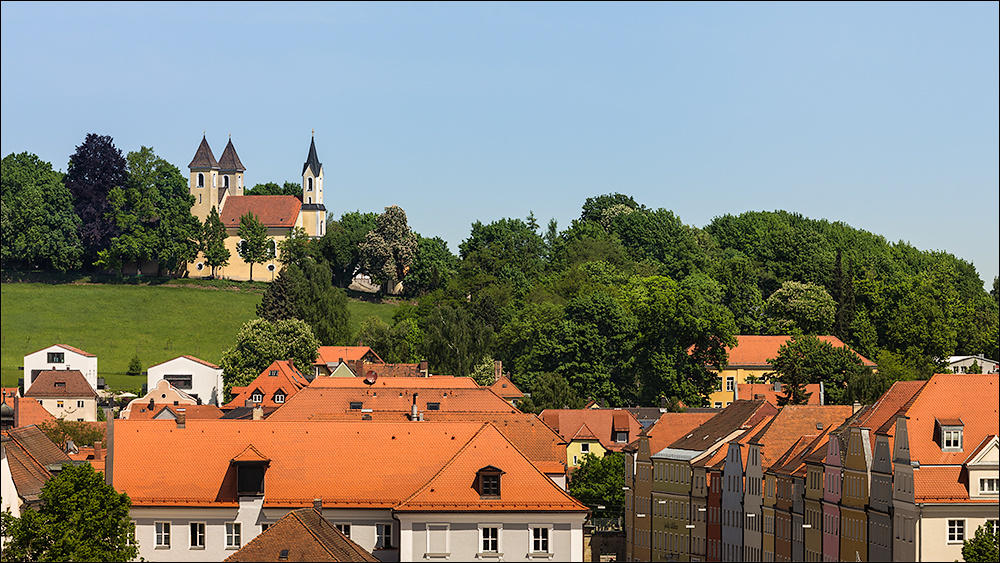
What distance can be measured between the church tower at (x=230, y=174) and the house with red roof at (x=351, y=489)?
468 feet

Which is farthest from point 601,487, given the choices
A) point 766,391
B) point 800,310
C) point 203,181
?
point 203,181

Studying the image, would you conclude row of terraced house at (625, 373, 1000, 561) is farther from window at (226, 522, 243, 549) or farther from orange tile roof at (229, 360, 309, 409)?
orange tile roof at (229, 360, 309, 409)

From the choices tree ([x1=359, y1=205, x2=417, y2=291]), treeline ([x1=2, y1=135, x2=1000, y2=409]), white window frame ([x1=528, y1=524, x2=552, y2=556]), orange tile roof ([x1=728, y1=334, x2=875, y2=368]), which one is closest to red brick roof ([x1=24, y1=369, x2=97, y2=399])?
treeline ([x1=2, y1=135, x2=1000, y2=409])

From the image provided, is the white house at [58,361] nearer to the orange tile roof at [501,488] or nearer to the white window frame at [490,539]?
the orange tile roof at [501,488]

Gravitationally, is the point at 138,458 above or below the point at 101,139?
below

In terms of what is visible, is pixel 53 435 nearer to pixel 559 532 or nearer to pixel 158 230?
pixel 559 532

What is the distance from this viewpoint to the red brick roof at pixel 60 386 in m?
114

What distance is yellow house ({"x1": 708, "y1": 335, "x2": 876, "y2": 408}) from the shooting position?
124 meters

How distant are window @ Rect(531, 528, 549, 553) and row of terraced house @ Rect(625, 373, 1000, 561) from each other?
12.2m

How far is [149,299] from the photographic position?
157m

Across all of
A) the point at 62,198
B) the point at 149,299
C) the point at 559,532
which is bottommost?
the point at 559,532

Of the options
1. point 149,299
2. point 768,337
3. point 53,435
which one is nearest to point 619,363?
point 768,337

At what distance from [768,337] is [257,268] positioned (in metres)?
66.7

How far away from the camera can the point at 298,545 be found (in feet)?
128
